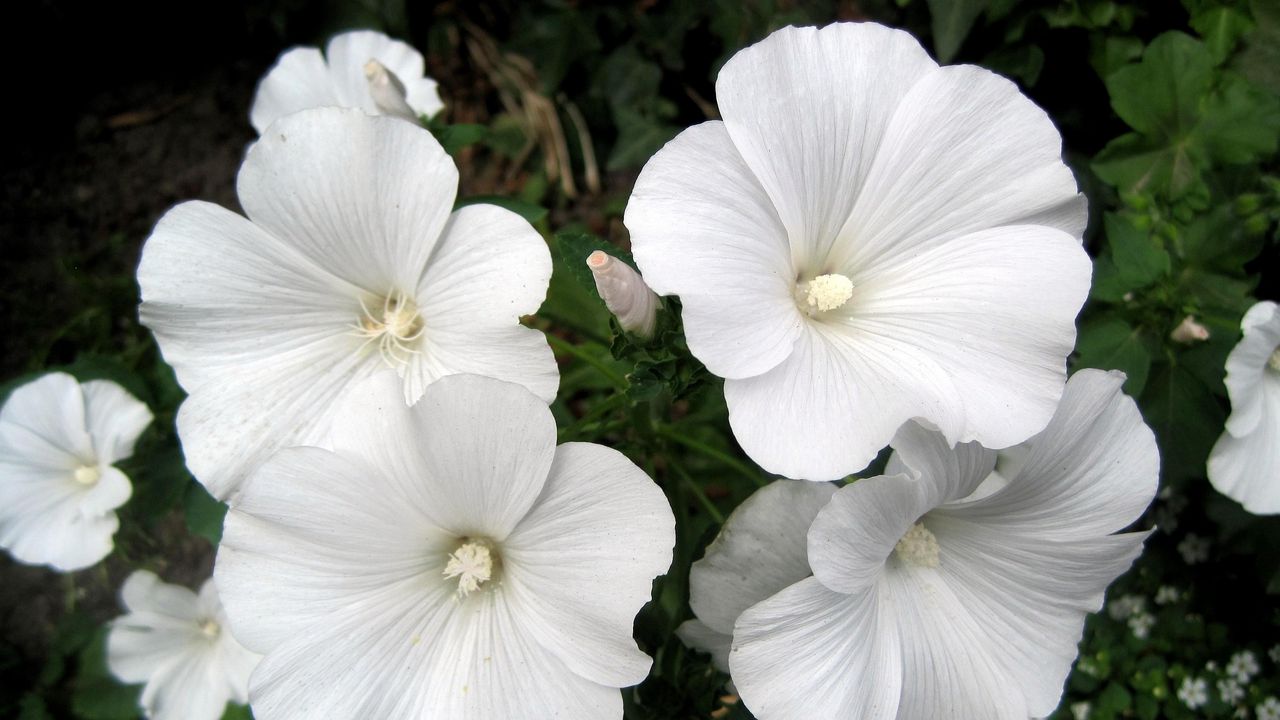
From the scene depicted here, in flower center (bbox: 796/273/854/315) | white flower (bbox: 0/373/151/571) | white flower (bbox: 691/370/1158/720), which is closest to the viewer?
white flower (bbox: 691/370/1158/720)

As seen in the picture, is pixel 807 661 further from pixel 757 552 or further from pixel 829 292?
pixel 829 292

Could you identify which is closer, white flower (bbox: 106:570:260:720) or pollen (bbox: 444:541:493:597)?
pollen (bbox: 444:541:493:597)

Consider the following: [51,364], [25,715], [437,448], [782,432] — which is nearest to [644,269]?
[782,432]

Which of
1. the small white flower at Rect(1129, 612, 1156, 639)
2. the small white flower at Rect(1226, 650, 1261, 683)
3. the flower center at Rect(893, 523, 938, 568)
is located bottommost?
the small white flower at Rect(1226, 650, 1261, 683)

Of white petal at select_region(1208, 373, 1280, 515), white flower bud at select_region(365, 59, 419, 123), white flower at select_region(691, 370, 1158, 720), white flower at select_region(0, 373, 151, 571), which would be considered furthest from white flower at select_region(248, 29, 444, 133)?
white petal at select_region(1208, 373, 1280, 515)

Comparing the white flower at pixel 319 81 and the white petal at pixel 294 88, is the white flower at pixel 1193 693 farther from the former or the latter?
the white petal at pixel 294 88

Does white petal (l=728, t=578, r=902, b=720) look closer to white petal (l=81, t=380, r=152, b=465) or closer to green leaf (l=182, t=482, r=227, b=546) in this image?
green leaf (l=182, t=482, r=227, b=546)

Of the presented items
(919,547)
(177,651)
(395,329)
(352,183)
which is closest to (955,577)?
(919,547)
